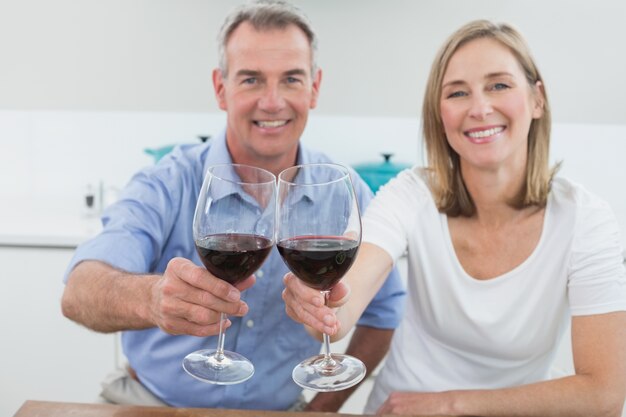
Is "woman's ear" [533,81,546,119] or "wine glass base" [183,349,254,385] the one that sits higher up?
"woman's ear" [533,81,546,119]

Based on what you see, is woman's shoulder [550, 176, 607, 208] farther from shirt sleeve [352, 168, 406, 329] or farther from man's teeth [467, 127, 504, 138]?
shirt sleeve [352, 168, 406, 329]

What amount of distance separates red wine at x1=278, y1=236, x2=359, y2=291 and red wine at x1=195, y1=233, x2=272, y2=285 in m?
0.03

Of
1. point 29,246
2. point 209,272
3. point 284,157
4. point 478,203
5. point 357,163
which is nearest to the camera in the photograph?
point 209,272

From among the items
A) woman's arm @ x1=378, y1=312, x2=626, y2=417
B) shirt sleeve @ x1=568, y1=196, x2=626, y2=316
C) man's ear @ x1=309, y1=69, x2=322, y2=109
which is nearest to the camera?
woman's arm @ x1=378, y1=312, x2=626, y2=417

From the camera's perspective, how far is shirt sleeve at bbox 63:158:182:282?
4.69 ft

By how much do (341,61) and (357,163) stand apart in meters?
0.55

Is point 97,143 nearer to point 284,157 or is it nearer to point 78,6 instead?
point 78,6

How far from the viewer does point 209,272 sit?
98cm

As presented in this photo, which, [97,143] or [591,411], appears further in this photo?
[97,143]

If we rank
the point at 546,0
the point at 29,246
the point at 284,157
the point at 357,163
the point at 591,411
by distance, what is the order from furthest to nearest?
the point at 357,163, the point at 546,0, the point at 29,246, the point at 284,157, the point at 591,411

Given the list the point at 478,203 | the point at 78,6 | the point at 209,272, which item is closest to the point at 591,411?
the point at 478,203

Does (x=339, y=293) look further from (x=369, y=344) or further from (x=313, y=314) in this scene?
(x=369, y=344)

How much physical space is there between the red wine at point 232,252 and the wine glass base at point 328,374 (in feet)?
0.58

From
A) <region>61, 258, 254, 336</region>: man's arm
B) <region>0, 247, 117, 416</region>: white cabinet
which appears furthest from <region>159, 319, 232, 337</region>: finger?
<region>0, 247, 117, 416</region>: white cabinet
